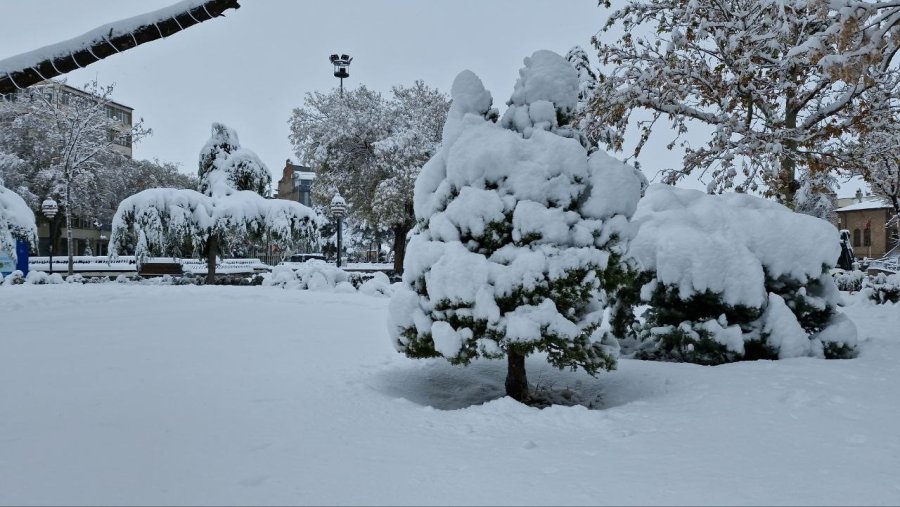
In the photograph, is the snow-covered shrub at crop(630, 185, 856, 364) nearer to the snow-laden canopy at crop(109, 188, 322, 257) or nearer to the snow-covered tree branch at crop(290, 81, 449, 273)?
the snow-laden canopy at crop(109, 188, 322, 257)

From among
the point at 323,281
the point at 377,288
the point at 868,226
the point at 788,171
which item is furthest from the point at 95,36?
the point at 868,226

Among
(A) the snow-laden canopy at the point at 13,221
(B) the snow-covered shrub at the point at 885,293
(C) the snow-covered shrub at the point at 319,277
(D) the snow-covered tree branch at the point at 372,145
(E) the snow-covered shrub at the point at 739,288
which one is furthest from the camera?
(D) the snow-covered tree branch at the point at 372,145

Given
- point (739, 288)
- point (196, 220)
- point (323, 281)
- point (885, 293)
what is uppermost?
point (196, 220)

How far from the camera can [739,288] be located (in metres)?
5.51

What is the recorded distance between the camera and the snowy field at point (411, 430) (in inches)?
105

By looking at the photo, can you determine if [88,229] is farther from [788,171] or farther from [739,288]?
[739,288]

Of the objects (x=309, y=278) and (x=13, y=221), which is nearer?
(x=13, y=221)

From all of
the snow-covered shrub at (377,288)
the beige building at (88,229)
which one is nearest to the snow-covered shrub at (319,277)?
the snow-covered shrub at (377,288)

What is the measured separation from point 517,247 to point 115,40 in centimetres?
316

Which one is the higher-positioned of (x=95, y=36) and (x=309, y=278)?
(x=95, y=36)

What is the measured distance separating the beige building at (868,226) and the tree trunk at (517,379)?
63.2 meters

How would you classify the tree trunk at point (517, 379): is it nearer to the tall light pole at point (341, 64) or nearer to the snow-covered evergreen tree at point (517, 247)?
the snow-covered evergreen tree at point (517, 247)

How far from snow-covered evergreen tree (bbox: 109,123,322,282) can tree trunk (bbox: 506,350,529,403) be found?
45.3 feet

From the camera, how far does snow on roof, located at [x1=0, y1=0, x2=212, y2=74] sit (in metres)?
3.52
